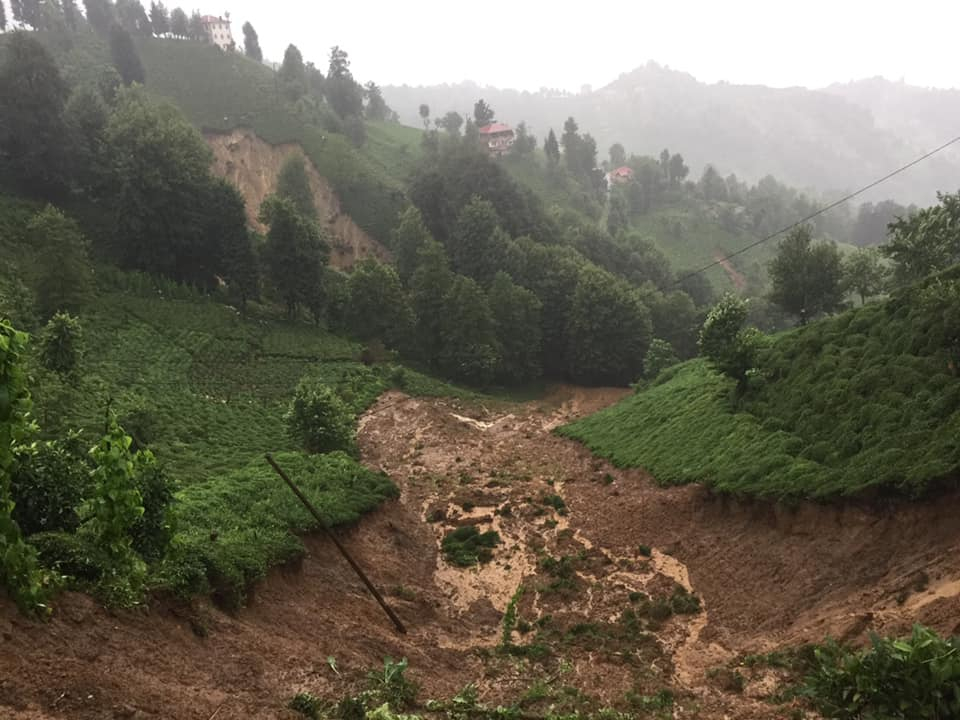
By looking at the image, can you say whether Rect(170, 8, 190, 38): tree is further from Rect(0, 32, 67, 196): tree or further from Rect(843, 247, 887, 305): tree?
Rect(843, 247, 887, 305): tree

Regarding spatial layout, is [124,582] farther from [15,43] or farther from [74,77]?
[74,77]

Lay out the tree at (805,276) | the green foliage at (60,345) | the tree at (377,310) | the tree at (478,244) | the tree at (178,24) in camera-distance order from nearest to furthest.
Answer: the green foliage at (60,345) → the tree at (805,276) → the tree at (377,310) → the tree at (478,244) → the tree at (178,24)

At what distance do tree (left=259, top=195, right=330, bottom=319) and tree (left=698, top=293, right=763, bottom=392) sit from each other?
40.5 meters

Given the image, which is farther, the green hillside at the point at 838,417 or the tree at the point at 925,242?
the tree at the point at 925,242

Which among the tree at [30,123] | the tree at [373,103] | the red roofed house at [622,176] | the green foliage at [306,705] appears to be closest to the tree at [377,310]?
the tree at [30,123]

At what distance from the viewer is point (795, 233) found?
51000 millimetres

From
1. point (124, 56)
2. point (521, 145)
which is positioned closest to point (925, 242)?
point (521, 145)

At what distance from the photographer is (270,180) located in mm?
100062

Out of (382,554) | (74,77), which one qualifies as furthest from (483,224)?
(74,77)

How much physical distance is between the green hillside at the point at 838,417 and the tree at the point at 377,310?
33987 mm

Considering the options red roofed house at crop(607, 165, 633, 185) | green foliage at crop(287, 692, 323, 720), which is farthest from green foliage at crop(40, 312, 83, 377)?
red roofed house at crop(607, 165, 633, 185)

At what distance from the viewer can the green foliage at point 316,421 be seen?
33281 mm

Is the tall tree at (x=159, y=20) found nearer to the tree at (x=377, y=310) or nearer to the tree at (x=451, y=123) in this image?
the tree at (x=451, y=123)

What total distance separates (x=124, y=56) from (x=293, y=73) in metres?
30.7
